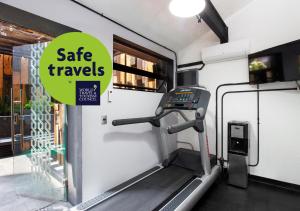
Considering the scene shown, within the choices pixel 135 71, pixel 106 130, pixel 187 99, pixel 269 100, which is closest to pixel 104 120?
pixel 106 130

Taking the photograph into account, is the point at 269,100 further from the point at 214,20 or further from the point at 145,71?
the point at 145,71

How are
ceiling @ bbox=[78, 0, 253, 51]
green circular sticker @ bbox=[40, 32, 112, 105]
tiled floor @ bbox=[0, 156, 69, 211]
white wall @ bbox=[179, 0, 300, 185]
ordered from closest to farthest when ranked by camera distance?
green circular sticker @ bbox=[40, 32, 112, 105] < tiled floor @ bbox=[0, 156, 69, 211] < ceiling @ bbox=[78, 0, 253, 51] < white wall @ bbox=[179, 0, 300, 185]

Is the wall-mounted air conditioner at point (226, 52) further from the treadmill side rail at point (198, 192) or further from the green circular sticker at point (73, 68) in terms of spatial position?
the green circular sticker at point (73, 68)

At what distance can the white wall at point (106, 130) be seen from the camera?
5.88 feet

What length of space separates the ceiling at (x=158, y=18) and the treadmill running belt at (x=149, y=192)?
2338mm

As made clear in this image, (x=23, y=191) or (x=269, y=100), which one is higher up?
(x=269, y=100)

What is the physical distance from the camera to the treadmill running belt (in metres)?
1.86

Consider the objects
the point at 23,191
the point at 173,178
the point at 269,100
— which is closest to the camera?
the point at 23,191

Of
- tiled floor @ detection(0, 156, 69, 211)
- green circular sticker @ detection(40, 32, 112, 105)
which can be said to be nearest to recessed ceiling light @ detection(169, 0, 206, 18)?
green circular sticker @ detection(40, 32, 112, 105)

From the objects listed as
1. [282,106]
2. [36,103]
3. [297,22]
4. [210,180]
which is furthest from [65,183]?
[297,22]

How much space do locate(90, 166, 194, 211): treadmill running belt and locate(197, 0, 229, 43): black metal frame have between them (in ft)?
7.85

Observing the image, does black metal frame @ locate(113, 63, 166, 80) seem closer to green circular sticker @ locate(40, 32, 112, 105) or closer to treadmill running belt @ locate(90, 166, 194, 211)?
green circular sticker @ locate(40, 32, 112, 105)

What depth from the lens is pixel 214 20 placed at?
262 cm

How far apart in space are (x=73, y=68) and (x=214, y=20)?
7.35 ft
